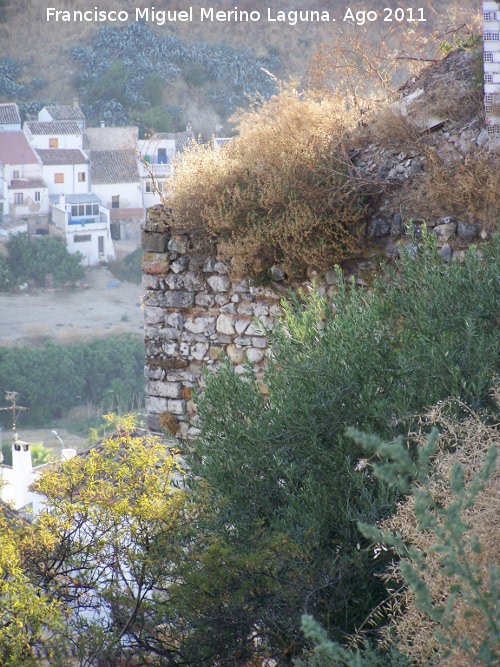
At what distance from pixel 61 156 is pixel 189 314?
23.0m

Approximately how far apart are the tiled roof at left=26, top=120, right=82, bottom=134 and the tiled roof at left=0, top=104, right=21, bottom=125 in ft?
3.33

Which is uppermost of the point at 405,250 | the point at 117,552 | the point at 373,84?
the point at 373,84

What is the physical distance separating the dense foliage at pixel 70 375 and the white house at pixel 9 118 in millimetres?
A: 8079

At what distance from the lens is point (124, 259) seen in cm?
2712

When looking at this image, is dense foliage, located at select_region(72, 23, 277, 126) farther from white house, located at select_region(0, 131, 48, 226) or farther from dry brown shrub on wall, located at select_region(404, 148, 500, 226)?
dry brown shrub on wall, located at select_region(404, 148, 500, 226)

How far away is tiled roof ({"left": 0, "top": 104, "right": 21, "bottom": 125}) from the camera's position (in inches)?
1098

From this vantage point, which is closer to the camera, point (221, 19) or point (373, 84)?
point (373, 84)

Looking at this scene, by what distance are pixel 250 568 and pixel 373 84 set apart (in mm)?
3993

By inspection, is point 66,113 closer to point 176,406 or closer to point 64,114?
point 64,114

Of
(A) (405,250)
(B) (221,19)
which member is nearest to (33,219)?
(B) (221,19)

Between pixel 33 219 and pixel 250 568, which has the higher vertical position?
pixel 33 219

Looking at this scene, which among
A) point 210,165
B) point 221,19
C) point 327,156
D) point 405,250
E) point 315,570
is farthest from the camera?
point 221,19

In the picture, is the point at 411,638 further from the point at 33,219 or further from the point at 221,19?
the point at 221,19

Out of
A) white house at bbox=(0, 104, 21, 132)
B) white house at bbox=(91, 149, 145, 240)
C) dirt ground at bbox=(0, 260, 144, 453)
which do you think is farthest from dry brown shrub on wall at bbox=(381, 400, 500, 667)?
white house at bbox=(0, 104, 21, 132)
